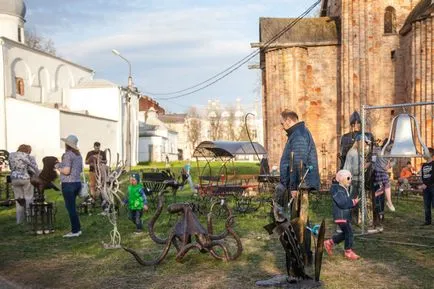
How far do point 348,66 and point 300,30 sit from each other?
3.64 m

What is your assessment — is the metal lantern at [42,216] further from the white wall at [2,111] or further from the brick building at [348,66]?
the white wall at [2,111]

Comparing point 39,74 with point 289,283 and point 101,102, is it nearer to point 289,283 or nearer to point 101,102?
point 101,102

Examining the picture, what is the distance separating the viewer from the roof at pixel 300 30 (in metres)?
27.8

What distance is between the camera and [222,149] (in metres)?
18.8

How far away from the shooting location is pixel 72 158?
10844 mm

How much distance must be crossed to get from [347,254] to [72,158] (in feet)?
18.3

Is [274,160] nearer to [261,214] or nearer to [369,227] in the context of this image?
[261,214]

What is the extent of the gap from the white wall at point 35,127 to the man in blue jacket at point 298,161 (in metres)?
Result: 40.0

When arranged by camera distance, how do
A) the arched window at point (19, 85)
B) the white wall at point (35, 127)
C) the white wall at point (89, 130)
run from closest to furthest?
the white wall at point (35, 127) < the white wall at point (89, 130) < the arched window at point (19, 85)

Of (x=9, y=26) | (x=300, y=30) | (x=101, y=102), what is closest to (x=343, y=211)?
(x=300, y=30)

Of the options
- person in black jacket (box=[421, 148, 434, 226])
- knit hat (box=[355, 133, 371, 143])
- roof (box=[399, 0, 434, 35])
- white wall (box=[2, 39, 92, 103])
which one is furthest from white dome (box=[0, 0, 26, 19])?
person in black jacket (box=[421, 148, 434, 226])

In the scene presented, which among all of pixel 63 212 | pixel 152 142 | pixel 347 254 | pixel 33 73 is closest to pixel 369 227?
pixel 347 254

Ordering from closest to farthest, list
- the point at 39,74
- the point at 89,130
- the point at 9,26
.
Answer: the point at 9,26 → the point at 89,130 → the point at 39,74

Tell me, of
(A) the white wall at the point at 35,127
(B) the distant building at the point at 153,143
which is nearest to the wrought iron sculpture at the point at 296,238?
(A) the white wall at the point at 35,127
